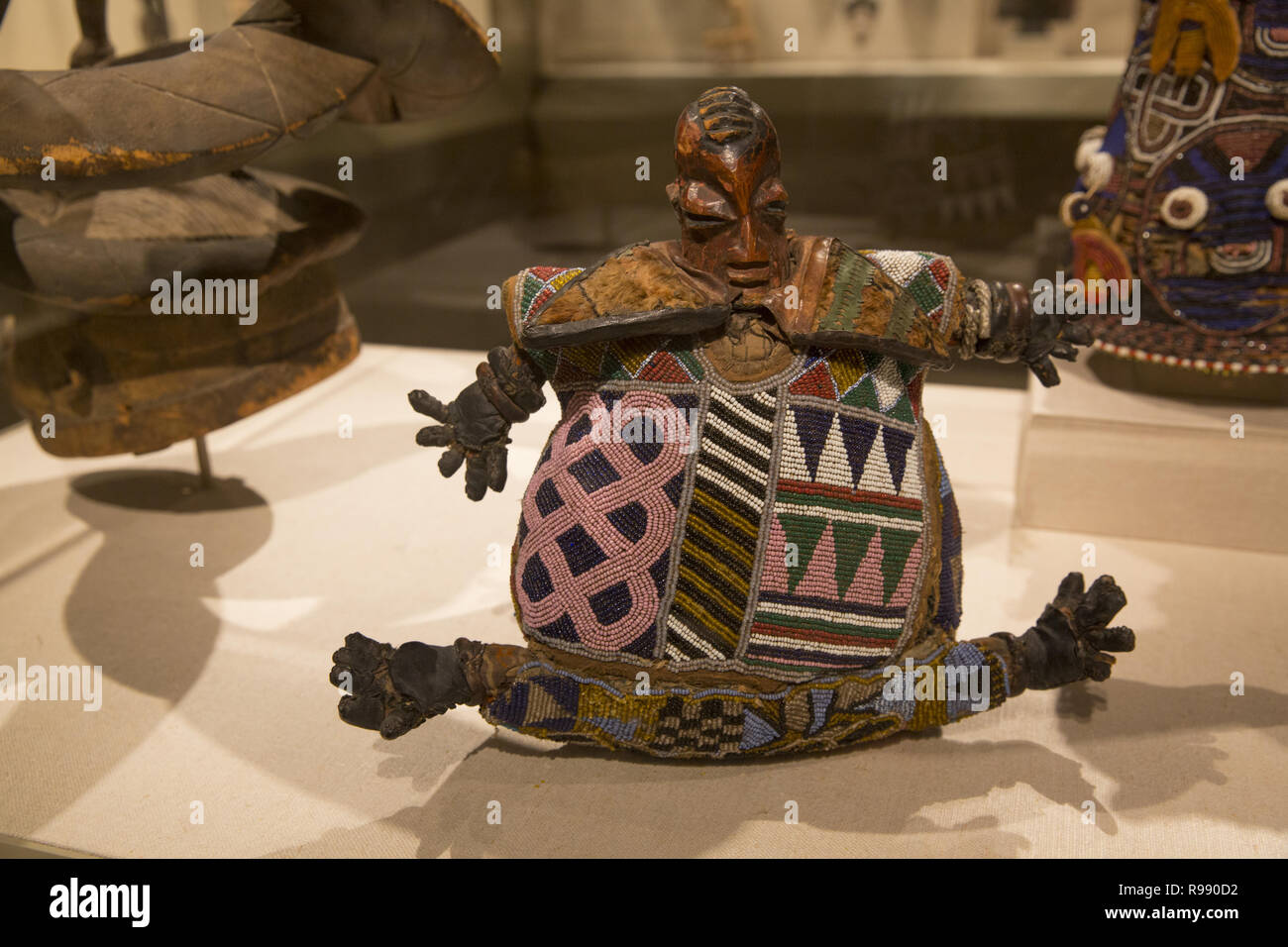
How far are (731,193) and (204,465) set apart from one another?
1465 mm

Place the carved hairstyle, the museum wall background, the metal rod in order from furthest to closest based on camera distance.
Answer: the metal rod, the museum wall background, the carved hairstyle

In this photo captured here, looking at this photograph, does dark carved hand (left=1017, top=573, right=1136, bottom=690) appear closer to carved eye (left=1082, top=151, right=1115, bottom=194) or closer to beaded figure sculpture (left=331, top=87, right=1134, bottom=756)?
beaded figure sculpture (left=331, top=87, right=1134, bottom=756)

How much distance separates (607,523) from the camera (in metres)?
1.30

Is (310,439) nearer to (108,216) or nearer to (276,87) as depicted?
(108,216)

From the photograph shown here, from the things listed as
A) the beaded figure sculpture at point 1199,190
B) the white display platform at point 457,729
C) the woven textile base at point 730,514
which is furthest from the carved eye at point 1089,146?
the woven textile base at point 730,514

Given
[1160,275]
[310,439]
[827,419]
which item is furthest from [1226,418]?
[310,439]

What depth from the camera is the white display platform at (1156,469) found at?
199 cm

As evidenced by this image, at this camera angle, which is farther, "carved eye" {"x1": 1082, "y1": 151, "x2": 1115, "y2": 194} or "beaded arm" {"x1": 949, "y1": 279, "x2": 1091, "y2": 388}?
"carved eye" {"x1": 1082, "y1": 151, "x2": 1115, "y2": 194}

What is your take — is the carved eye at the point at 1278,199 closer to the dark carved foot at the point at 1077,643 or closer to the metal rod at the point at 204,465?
the dark carved foot at the point at 1077,643

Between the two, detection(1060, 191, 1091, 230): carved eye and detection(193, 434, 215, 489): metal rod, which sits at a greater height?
detection(1060, 191, 1091, 230): carved eye

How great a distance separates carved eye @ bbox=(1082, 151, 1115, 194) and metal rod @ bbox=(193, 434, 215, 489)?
5.69 feet

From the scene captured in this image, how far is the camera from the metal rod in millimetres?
2256

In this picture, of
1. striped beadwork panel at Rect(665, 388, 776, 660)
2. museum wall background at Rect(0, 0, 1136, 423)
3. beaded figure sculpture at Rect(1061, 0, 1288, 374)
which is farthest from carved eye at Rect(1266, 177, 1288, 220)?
striped beadwork panel at Rect(665, 388, 776, 660)

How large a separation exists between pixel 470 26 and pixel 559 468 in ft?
2.77
